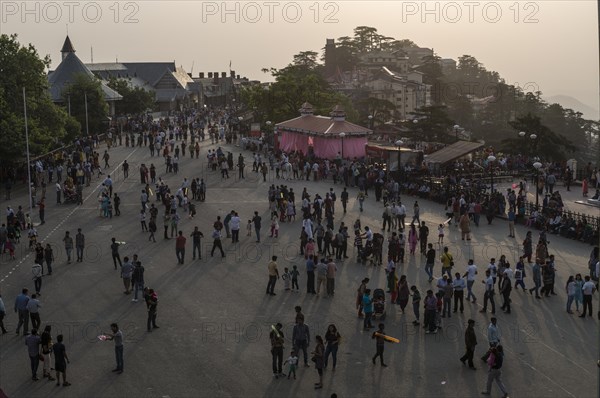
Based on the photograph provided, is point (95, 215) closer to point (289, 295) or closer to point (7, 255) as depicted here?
point (7, 255)

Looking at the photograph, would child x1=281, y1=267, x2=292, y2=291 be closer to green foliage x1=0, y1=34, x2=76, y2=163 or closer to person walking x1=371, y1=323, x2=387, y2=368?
person walking x1=371, y1=323, x2=387, y2=368

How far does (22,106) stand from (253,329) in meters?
33.7

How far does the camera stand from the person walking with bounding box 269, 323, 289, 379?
1670 cm

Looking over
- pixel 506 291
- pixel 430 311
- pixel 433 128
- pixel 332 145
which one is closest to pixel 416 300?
pixel 430 311

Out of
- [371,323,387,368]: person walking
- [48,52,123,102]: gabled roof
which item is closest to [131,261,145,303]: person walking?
[371,323,387,368]: person walking

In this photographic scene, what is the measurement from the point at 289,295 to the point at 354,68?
12523 centimetres

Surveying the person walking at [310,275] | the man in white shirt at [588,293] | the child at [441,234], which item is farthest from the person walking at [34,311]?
the child at [441,234]

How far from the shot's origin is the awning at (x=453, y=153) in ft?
138

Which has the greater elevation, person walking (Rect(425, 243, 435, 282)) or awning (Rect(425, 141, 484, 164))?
awning (Rect(425, 141, 484, 164))

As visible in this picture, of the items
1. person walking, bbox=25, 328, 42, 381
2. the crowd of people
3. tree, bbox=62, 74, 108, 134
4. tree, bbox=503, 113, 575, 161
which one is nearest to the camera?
person walking, bbox=25, 328, 42, 381

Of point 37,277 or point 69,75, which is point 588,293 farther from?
point 69,75

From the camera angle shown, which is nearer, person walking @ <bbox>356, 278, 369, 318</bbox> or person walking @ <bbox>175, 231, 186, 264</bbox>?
person walking @ <bbox>356, 278, 369, 318</bbox>

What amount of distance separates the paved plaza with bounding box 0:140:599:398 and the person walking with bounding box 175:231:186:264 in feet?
0.84

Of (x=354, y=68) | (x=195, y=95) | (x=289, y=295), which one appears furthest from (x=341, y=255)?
(x=354, y=68)
